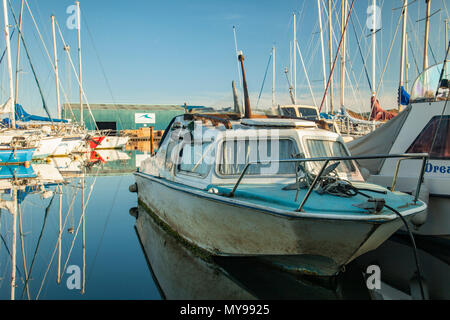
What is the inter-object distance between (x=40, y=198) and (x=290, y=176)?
8996 mm

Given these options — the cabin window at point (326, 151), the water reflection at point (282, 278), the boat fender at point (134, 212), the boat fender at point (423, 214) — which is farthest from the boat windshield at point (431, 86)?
Result: the boat fender at point (134, 212)

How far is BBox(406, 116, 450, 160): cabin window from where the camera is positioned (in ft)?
23.5

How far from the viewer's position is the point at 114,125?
56.2 m

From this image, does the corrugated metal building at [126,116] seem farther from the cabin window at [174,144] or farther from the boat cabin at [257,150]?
the boat cabin at [257,150]

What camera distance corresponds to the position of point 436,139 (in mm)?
7398

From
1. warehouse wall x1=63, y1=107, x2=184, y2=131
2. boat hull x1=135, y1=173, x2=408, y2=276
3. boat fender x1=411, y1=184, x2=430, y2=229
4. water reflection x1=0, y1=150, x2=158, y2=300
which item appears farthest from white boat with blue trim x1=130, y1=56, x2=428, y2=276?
warehouse wall x1=63, y1=107, x2=184, y2=131

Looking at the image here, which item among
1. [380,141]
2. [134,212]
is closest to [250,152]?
[380,141]

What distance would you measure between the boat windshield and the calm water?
331cm

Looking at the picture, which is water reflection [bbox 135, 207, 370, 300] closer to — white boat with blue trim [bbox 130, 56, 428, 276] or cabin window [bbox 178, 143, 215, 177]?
white boat with blue trim [bbox 130, 56, 428, 276]

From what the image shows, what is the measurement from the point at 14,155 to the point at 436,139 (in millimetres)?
20801

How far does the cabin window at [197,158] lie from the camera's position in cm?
603

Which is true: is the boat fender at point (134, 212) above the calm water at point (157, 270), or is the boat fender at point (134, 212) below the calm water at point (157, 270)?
below

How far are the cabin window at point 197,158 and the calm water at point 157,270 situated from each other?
141cm
